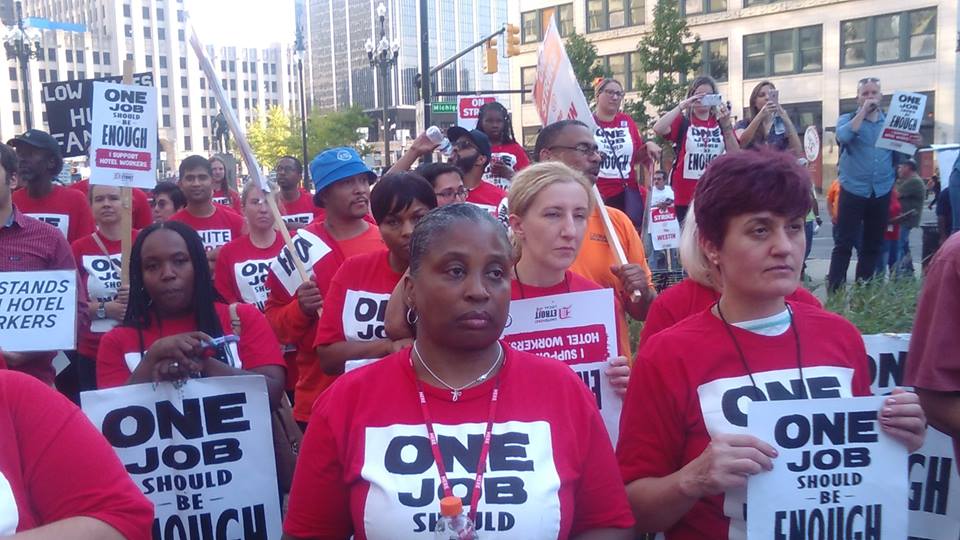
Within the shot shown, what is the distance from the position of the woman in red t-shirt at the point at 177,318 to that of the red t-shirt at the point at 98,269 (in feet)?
6.64

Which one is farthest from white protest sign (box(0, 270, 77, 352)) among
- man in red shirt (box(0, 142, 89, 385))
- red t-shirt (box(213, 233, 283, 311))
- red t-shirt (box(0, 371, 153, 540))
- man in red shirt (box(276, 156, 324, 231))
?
man in red shirt (box(276, 156, 324, 231))

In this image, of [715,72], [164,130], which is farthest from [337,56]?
[715,72]

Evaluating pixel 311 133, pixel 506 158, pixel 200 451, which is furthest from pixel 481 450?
pixel 311 133

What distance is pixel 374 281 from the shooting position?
416 cm

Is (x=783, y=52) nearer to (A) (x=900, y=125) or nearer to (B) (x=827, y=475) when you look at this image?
(A) (x=900, y=125)

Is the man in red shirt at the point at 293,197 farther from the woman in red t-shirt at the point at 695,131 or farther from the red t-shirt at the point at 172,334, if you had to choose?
the red t-shirt at the point at 172,334

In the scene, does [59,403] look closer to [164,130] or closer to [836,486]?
[836,486]

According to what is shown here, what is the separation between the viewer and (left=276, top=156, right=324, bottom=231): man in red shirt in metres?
8.98

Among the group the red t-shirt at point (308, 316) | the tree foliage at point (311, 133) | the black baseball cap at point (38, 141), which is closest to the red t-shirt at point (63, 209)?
the black baseball cap at point (38, 141)

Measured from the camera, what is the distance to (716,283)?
2.92m

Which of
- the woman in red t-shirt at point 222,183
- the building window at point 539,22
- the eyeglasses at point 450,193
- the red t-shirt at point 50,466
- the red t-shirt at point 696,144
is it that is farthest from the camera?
the building window at point 539,22

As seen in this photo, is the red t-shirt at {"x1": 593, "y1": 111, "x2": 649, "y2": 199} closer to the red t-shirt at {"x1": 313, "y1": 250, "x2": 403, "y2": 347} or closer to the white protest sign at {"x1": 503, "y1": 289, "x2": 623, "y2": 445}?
the red t-shirt at {"x1": 313, "y1": 250, "x2": 403, "y2": 347}

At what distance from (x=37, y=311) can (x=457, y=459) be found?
9.52ft

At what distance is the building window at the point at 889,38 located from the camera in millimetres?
38562
